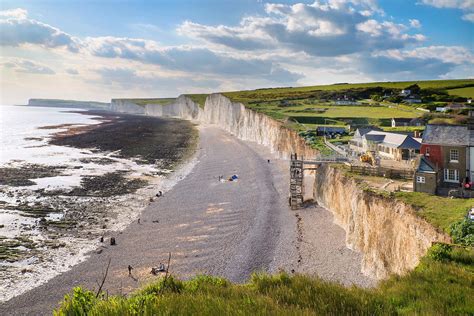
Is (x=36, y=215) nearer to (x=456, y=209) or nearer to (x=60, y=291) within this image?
(x=60, y=291)

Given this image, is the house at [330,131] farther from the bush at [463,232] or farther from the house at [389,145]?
the bush at [463,232]

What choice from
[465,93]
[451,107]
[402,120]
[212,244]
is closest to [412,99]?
[465,93]

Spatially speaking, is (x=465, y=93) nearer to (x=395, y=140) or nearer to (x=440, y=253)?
(x=395, y=140)

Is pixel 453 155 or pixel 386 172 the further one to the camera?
pixel 386 172

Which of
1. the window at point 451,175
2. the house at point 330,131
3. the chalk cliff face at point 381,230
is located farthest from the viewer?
the house at point 330,131

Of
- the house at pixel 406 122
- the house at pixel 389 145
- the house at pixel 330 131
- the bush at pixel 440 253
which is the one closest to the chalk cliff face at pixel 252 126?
the house at pixel 330 131
